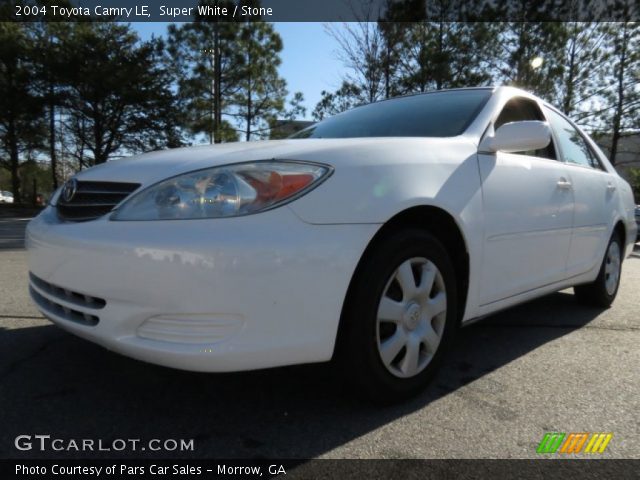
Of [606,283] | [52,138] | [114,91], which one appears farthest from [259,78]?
[606,283]

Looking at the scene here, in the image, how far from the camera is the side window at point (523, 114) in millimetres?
2746

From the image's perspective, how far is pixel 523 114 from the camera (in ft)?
9.81

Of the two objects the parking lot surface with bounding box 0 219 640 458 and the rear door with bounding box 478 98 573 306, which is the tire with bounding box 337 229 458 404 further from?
the rear door with bounding box 478 98 573 306

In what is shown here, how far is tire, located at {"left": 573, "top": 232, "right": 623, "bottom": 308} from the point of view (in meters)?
3.66

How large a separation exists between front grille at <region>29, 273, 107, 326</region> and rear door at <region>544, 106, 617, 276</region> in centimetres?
271

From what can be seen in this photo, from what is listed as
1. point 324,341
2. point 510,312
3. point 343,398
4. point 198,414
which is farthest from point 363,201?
point 510,312

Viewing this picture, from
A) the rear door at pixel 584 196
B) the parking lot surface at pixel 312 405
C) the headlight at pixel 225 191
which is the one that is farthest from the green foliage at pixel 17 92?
the headlight at pixel 225 191

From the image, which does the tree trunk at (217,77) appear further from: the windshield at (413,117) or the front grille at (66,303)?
the front grille at (66,303)

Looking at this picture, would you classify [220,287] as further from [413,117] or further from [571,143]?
[571,143]

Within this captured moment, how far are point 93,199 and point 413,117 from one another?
1731 mm

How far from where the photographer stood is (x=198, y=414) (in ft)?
6.11

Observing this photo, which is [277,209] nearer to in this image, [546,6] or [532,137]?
[532,137]

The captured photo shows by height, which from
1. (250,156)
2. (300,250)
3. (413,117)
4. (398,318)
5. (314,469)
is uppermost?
(413,117)

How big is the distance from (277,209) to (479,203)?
1.05m
